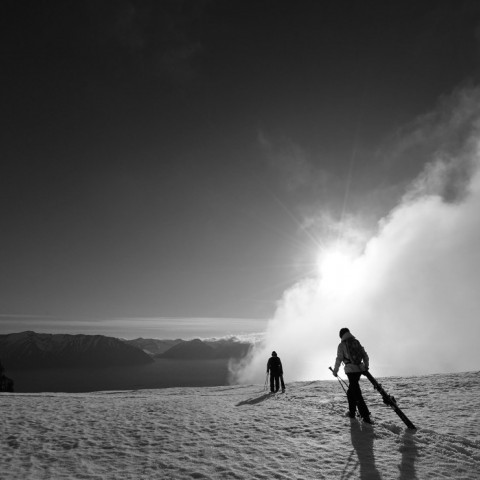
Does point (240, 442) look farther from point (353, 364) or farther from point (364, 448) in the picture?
point (353, 364)

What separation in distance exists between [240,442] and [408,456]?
13.8ft

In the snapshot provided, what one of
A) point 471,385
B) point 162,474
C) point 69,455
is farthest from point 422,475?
point 471,385

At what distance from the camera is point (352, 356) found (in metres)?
11.8

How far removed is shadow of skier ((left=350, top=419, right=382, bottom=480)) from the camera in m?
7.13

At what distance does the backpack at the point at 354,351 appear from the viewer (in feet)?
38.5

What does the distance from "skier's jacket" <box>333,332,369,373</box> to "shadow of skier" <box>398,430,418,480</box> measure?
2.36m

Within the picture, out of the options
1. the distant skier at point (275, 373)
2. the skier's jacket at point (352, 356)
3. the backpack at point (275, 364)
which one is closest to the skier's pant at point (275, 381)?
the distant skier at point (275, 373)

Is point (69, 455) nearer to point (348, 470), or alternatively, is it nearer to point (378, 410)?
point (348, 470)

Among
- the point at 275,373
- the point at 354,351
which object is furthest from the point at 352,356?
the point at 275,373

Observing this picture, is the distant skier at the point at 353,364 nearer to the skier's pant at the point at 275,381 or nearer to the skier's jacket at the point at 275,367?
the skier's pant at the point at 275,381

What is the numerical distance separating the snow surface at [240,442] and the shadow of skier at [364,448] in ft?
0.08

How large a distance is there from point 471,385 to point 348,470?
46.3 feet

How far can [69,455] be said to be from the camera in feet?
28.3

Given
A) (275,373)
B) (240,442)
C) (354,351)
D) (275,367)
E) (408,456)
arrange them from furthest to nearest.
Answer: (275,367) → (275,373) → (354,351) → (240,442) → (408,456)
